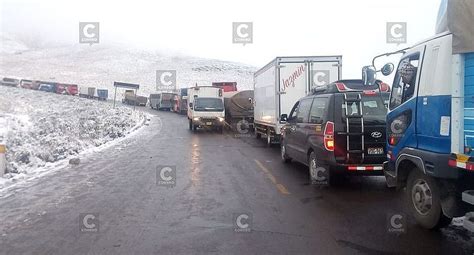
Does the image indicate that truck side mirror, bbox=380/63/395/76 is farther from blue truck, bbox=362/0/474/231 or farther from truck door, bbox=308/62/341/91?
truck door, bbox=308/62/341/91

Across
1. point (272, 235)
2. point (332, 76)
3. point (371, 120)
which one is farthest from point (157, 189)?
point (332, 76)

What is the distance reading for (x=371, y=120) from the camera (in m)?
8.38

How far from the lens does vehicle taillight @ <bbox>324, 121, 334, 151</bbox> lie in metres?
8.34

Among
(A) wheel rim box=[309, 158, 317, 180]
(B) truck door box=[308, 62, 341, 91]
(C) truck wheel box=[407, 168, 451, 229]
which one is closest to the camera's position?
(C) truck wheel box=[407, 168, 451, 229]

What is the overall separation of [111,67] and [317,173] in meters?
111

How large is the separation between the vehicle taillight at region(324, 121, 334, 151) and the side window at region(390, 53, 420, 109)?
1.79 meters

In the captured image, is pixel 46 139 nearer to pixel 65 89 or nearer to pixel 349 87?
pixel 349 87

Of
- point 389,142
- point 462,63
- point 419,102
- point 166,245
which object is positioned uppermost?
point 462,63

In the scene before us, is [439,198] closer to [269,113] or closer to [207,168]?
[207,168]

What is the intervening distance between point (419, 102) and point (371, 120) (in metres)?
2.69

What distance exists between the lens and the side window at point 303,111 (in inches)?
394

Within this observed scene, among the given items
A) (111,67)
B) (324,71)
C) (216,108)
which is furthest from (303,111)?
(111,67)

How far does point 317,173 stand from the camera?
29.5ft

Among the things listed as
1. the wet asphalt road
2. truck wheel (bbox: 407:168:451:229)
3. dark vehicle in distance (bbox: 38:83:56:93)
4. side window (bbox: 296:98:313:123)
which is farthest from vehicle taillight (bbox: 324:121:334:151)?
dark vehicle in distance (bbox: 38:83:56:93)
